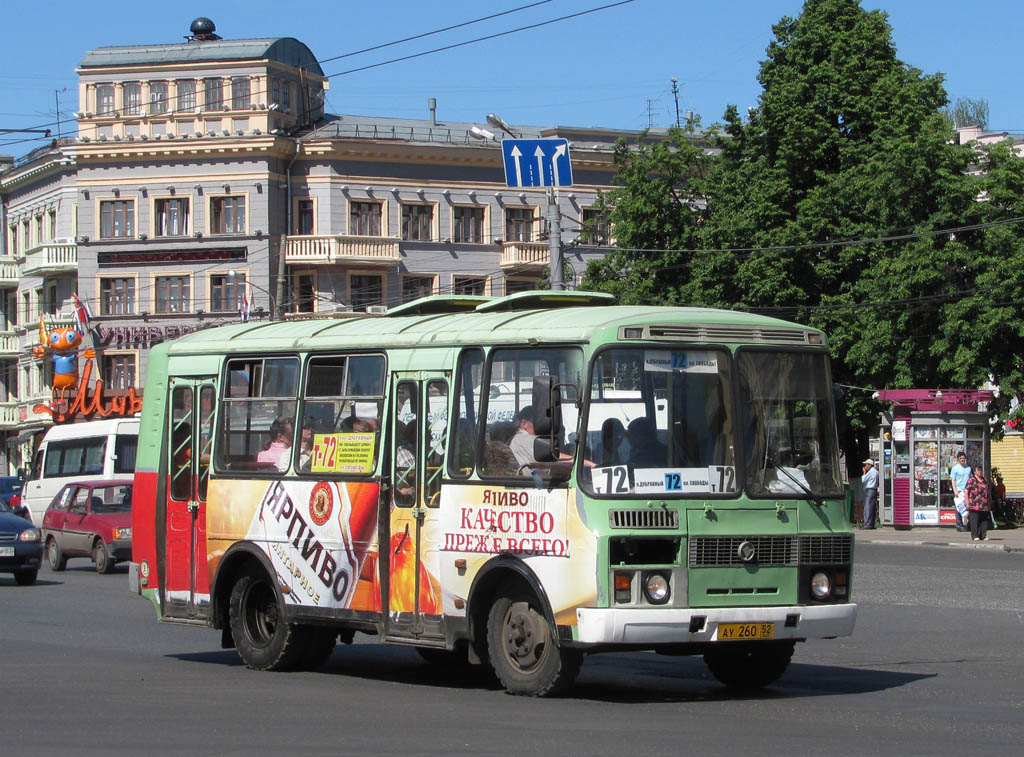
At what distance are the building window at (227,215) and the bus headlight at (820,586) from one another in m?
59.7

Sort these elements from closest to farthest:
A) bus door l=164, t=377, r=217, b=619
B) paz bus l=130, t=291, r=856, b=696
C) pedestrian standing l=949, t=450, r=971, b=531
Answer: paz bus l=130, t=291, r=856, b=696, bus door l=164, t=377, r=217, b=619, pedestrian standing l=949, t=450, r=971, b=531

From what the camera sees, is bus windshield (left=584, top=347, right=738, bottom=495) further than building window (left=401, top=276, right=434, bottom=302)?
No

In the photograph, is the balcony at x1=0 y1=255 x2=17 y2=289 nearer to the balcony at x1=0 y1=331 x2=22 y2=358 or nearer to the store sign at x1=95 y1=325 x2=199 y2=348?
the balcony at x1=0 y1=331 x2=22 y2=358

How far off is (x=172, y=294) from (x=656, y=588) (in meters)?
61.1

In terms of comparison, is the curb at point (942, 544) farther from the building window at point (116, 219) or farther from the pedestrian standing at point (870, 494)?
the building window at point (116, 219)

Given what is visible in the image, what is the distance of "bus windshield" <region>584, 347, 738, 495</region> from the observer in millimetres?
11453

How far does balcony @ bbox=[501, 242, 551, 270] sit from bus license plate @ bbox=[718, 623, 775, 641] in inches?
2359

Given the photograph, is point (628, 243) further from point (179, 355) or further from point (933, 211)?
point (179, 355)

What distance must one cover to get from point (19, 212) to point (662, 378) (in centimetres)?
7313

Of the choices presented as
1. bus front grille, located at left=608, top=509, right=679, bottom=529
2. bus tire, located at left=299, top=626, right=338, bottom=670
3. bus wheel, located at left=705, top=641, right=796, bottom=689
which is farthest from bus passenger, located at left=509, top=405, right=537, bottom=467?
bus tire, located at left=299, top=626, right=338, bottom=670

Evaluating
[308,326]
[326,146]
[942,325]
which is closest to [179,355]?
[308,326]

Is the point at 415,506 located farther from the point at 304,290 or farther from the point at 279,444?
the point at 304,290

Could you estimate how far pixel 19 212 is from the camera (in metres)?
80.4

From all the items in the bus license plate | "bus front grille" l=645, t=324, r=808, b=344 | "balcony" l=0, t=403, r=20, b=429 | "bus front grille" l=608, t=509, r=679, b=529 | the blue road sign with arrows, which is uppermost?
the blue road sign with arrows
